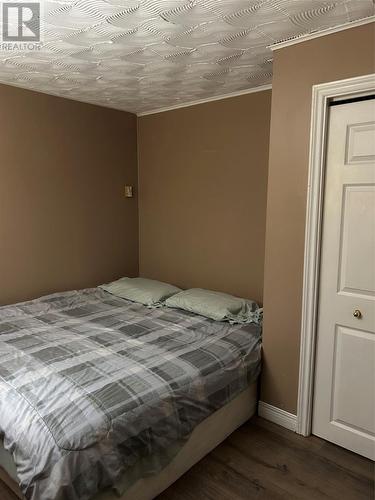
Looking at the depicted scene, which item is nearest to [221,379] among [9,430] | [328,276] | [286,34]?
[328,276]

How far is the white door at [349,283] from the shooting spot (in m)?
1.99

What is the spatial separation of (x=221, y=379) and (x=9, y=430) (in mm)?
1136

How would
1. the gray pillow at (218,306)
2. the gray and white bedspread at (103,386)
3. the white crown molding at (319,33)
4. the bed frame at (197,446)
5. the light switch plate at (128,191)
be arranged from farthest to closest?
the light switch plate at (128,191), the gray pillow at (218,306), the white crown molding at (319,33), the bed frame at (197,446), the gray and white bedspread at (103,386)

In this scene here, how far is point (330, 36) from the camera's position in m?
1.98

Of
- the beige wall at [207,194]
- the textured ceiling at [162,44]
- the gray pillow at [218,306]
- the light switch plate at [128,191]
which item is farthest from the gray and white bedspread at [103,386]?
the textured ceiling at [162,44]

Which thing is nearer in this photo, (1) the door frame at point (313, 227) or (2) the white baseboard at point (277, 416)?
(1) the door frame at point (313, 227)

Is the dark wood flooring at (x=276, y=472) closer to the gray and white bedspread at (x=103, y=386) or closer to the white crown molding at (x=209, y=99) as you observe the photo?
the gray and white bedspread at (x=103, y=386)

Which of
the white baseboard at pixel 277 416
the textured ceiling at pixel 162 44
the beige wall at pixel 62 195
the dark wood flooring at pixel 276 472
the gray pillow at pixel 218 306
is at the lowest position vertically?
the dark wood flooring at pixel 276 472

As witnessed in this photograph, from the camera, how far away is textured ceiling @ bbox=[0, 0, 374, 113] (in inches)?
68.3

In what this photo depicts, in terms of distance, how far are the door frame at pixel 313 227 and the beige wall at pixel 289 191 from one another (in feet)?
0.13

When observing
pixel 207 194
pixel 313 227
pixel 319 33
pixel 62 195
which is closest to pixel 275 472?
pixel 313 227

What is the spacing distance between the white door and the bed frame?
0.52 m

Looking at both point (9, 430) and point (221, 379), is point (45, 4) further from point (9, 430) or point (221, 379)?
point (221, 379)
